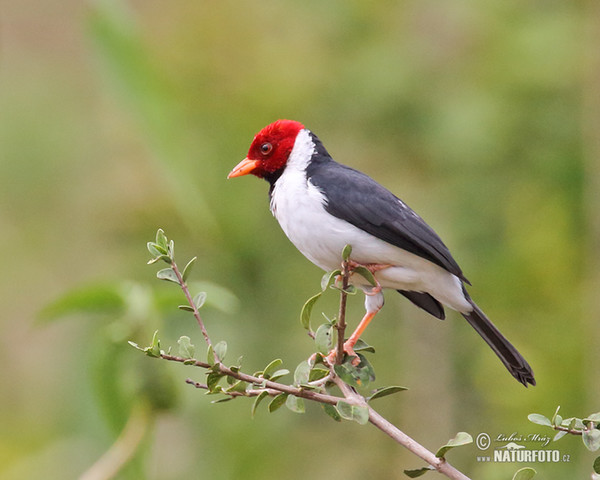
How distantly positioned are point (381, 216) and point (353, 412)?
89 cm

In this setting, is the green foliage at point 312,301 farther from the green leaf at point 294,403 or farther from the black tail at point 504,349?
the black tail at point 504,349

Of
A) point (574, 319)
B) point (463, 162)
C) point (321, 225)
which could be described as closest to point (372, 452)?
point (574, 319)

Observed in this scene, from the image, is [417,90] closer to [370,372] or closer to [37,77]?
[37,77]

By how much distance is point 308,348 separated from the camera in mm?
4293

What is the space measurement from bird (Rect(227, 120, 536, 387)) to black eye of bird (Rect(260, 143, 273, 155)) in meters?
0.10

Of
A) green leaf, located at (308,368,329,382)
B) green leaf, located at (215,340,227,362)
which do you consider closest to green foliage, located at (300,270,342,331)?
green leaf, located at (308,368,329,382)

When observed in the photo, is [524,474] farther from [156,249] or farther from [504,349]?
[504,349]

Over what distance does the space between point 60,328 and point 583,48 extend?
10.4 ft

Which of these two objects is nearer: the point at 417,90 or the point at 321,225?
the point at 321,225

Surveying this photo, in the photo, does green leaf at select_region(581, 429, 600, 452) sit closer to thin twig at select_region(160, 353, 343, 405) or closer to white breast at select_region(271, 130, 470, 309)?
thin twig at select_region(160, 353, 343, 405)

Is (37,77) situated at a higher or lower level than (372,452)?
higher

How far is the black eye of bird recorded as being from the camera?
3.05 metres

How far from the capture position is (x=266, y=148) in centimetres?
306

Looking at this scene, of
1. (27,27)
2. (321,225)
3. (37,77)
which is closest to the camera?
(321,225)
